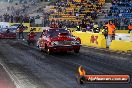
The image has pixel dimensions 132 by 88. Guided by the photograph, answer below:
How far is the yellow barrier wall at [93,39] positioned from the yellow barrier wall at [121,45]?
1.65m

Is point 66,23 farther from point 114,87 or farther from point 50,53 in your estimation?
point 114,87

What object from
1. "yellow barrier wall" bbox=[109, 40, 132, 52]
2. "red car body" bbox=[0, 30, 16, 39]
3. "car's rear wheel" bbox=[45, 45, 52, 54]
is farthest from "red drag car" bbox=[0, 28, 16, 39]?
"car's rear wheel" bbox=[45, 45, 52, 54]

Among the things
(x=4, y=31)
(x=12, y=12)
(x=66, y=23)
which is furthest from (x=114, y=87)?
(x=12, y=12)

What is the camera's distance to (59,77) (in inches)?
419

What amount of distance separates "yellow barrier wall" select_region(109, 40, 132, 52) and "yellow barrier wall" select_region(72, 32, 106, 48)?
165 centimetres

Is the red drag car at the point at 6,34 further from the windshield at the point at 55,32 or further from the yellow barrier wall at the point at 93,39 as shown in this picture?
the windshield at the point at 55,32

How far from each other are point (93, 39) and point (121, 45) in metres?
4.44

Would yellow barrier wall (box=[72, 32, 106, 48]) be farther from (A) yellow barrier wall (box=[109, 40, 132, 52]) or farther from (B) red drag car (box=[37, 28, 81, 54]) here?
(B) red drag car (box=[37, 28, 81, 54])

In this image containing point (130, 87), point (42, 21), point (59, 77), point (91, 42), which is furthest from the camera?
point (42, 21)

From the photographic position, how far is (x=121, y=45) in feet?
68.0

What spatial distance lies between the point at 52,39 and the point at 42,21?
110 ft

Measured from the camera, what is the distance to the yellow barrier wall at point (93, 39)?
23330 mm

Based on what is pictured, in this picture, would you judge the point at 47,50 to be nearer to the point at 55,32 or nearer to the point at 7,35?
the point at 55,32

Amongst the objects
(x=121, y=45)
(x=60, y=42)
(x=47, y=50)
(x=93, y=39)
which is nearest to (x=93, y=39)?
(x=93, y=39)
